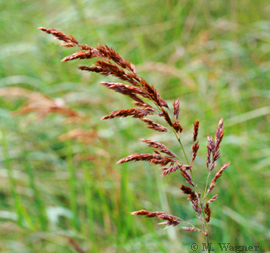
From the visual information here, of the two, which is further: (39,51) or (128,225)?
(39,51)

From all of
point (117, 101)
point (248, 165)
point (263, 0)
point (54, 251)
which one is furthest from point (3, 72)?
point (263, 0)

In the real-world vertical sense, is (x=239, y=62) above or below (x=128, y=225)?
above

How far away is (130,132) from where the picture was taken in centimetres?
200

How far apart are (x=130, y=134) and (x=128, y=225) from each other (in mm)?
676

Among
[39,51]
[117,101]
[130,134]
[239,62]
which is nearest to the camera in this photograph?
[130,134]

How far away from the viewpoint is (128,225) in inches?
56.6

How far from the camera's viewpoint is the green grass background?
1.61m

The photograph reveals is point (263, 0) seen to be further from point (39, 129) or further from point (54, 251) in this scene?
point (54, 251)

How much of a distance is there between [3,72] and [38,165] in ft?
2.65

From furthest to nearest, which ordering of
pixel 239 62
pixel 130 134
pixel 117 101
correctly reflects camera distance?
pixel 239 62, pixel 117 101, pixel 130 134

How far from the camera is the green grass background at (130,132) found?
1607mm

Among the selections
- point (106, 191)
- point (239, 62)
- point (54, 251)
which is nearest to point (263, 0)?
point (239, 62)

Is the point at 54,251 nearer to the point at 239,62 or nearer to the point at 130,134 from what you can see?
the point at 130,134

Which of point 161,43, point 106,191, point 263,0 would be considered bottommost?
point 106,191
